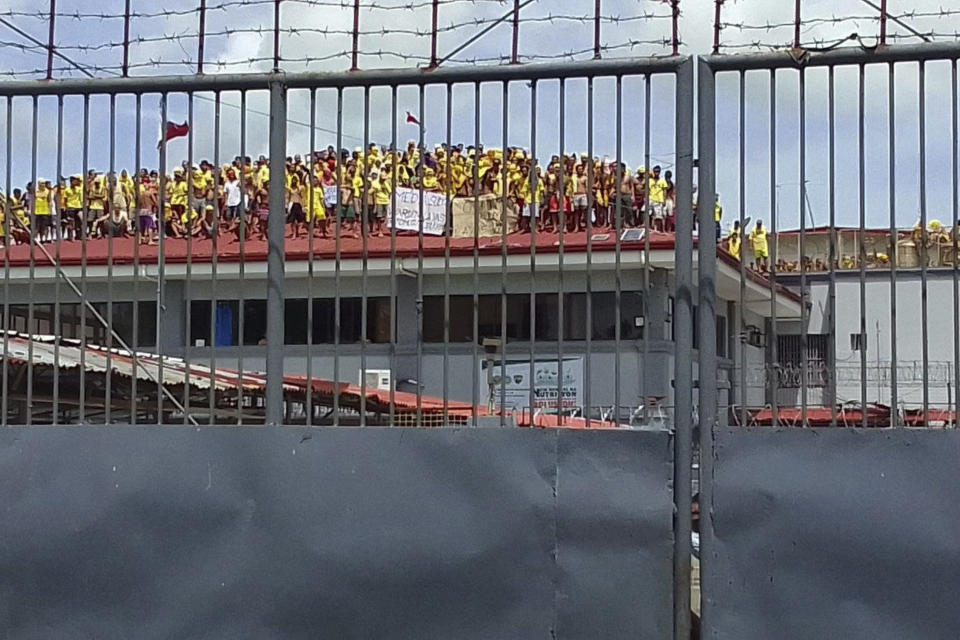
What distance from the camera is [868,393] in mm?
4336

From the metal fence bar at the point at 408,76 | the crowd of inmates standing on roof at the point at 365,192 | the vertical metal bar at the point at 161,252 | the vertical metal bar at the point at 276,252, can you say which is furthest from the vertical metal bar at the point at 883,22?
the vertical metal bar at the point at 161,252

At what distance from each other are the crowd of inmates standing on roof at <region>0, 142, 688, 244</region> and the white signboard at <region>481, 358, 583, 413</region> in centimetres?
66

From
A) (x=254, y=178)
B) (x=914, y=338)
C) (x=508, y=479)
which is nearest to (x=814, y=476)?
(x=508, y=479)

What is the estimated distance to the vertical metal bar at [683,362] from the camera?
4.24m

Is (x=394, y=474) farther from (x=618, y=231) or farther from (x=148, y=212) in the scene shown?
(x=148, y=212)

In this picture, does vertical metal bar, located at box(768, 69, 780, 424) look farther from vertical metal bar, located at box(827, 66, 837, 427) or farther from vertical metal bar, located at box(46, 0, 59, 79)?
vertical metal bar, located at box(46, 0, 59, 79)

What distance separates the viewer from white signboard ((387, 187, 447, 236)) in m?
4.64

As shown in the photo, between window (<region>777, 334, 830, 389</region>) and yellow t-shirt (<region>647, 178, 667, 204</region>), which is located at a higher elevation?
yellow t-shirt (<region>647, 178, 667, 204</region>)

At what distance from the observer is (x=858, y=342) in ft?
16.1

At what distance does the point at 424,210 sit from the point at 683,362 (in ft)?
3.99

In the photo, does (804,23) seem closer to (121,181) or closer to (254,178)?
(254,178)

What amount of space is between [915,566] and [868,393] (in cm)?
67

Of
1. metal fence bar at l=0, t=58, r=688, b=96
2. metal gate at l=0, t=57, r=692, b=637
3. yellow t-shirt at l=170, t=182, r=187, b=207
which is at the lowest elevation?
metal gate at l=0, t=57, r=692, b=637

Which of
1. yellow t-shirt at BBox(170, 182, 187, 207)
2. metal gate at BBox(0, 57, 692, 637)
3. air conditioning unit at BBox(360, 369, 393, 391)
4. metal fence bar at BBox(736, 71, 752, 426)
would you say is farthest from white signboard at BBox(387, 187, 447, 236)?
air conditioning unit at BBox(360, 369, 393, 391)
